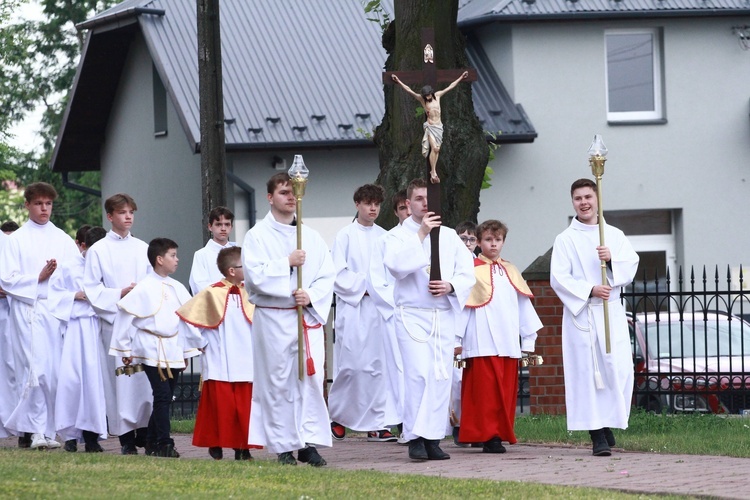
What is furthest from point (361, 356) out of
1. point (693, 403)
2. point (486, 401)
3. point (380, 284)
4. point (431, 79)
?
point (693, 403)

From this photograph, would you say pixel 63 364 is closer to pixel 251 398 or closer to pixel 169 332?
pixel 169 332

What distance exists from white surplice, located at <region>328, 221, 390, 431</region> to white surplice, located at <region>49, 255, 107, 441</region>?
212cm

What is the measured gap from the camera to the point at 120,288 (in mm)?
11734

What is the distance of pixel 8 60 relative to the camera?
27656mm

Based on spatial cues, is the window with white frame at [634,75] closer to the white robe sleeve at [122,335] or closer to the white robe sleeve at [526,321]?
the white robe sleeve at [526,321]

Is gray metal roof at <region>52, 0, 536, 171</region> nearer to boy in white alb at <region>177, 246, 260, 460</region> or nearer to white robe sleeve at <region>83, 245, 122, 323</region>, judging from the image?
white robe sleeve at <region>83, 245, 122, 323</region>

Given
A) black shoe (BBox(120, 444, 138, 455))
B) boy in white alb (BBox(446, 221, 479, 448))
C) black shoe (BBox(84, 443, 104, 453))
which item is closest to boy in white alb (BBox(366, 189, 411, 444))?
boy in white alb (BBox(446, 221, 479, 448))

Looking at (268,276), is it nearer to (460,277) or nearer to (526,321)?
(460,277)

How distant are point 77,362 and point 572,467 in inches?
168

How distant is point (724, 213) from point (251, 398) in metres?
16.7

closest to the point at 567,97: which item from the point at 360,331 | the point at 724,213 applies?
the point at 724,213

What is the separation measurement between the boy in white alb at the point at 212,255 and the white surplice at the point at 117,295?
2.35 feet

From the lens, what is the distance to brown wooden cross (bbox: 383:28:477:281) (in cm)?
1062

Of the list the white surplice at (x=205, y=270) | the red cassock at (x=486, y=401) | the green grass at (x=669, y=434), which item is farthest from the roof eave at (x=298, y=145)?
the red cassock at (x=486, y=401)
